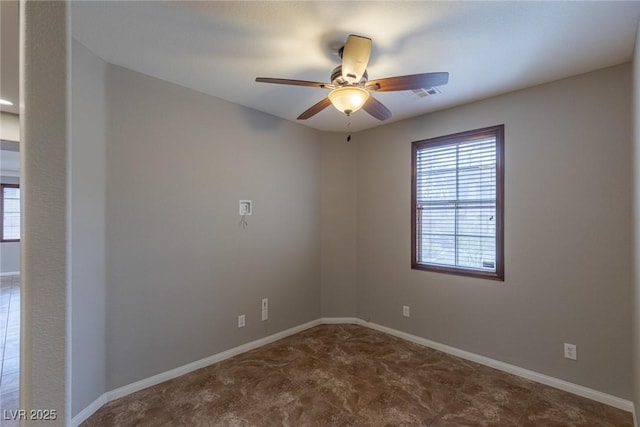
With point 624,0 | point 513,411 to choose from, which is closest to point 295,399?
point 513,411

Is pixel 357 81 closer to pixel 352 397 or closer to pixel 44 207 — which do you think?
pixel 44 207

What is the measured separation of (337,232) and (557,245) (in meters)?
2.35

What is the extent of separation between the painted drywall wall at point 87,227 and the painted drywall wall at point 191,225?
0.07 metres

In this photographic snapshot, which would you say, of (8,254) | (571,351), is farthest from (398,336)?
(8,254)

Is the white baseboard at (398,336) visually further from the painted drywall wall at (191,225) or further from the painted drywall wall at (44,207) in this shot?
the painted drywall wall at (44,207)

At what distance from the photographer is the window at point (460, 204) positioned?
2920mm

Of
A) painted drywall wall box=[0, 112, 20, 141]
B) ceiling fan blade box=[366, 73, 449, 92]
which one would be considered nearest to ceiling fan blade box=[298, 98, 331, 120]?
ceiling fan blade box=[366, 73, 449, 92]

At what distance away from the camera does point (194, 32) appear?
1.95 metres

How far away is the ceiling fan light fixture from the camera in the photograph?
192cm

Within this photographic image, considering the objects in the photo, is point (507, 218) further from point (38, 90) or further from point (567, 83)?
point (38, 90)

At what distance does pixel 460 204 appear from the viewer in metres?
3.17

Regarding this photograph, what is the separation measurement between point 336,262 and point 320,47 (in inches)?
107

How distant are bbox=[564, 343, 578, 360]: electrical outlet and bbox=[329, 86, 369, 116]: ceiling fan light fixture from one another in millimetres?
2601

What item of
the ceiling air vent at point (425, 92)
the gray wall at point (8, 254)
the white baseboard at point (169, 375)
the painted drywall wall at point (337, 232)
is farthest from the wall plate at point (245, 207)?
the gray wall at point (8, 254)
